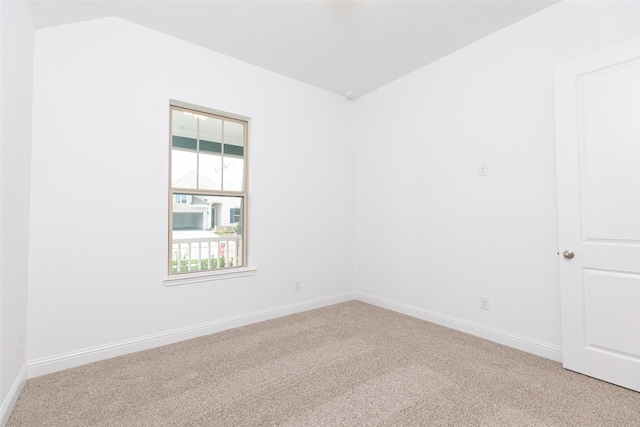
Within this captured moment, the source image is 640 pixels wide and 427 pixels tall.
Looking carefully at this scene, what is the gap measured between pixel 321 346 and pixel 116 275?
71.3 inches

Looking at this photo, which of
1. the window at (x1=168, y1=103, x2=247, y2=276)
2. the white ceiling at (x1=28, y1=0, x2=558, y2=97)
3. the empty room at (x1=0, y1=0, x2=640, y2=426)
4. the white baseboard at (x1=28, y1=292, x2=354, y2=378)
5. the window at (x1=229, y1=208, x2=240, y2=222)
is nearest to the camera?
the empty room at (x1=0, y1=0, x2=640, y2=426)

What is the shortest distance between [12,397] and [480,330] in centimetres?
348

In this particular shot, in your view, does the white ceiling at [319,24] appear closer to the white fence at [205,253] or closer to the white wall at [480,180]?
the white wall at [480,180]

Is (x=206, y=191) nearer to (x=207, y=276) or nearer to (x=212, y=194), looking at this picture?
(x=212, y=194)

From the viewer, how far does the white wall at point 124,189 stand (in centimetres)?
227

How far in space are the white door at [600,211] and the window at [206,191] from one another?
288cm

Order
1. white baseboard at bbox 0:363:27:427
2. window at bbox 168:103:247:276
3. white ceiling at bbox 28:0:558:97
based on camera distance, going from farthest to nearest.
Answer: window at bbox 168:103:247:276
white ceiling at bbox 28:0:558:97
white baseboard at bbox 0:363:27:427

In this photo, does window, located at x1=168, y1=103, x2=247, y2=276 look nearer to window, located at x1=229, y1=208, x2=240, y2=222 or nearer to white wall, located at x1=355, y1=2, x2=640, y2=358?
window, located at x1=229, y1=208, x2=240, y2=222

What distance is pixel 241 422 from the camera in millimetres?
1685

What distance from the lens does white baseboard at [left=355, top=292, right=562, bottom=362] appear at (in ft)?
8.05

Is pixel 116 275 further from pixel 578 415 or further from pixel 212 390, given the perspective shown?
pixel 578 415

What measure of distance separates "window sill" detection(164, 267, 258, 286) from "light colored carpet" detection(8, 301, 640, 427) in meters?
0.54

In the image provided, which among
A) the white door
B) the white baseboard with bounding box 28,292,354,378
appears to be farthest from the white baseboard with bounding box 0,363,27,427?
the white door

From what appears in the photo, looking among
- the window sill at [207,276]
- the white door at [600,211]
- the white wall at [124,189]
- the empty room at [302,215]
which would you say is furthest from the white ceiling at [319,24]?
the window sill at [207,276]
